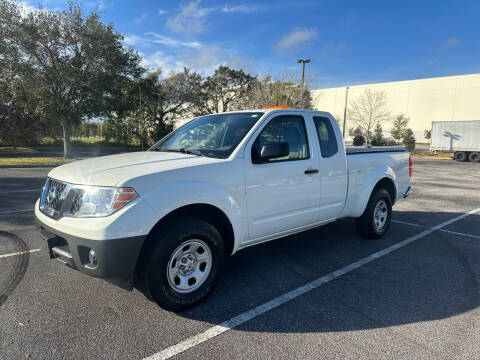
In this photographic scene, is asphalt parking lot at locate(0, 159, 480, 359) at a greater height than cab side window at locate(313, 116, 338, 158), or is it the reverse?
cab side window at locate(313, 116, 338, 158)

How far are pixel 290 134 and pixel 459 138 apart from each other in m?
34.6

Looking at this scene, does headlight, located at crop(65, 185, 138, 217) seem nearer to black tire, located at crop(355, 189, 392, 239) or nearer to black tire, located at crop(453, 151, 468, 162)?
black tire, located at crop(355, 189, 392, 239)

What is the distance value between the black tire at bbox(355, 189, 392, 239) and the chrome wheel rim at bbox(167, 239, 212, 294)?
297 centimetres

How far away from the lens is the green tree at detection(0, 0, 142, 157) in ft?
59.3

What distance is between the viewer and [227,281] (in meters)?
3.69

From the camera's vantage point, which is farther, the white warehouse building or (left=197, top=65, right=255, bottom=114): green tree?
the white warehouse building

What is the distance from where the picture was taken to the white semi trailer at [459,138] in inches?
1192

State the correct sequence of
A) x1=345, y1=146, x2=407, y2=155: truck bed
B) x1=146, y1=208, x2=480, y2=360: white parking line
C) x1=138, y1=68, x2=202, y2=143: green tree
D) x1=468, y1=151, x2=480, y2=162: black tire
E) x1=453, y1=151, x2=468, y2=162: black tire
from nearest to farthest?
1. x1=146, y1=208, x2=480, y2=360: white parking line
2. x1=345, y1=146, x2=407, y2=155: truck bed
3. x1=468, y1=151, x2=480, y2=162: black tire
4. x1=453, y1=151, x2=468, y2=162: black tire
5. x1=138, y1=68, x2=202, y2=143: green tree

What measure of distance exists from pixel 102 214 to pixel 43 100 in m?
20.0

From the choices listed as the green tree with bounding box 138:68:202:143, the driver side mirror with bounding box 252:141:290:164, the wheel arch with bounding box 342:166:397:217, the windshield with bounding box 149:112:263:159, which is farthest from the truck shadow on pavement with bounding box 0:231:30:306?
the green tree with bounding box 138:68:202:143

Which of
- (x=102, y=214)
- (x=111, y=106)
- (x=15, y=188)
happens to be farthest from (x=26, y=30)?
(x=102, y=214)

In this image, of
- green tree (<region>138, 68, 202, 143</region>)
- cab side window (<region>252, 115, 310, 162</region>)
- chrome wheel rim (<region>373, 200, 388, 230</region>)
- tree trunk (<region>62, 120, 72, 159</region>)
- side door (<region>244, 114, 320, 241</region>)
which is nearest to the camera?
side door (<region>244, 114, 320, 241</region>)

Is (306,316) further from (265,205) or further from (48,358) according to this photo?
(48,358)

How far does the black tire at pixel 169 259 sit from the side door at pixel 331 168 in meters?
1.76
